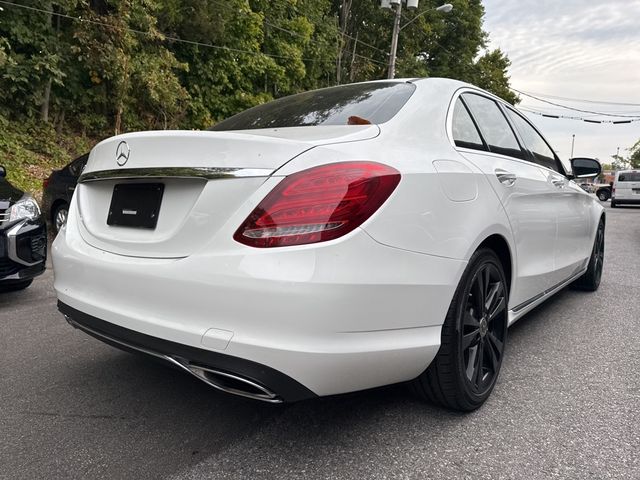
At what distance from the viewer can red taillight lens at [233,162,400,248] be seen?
169 centimetres

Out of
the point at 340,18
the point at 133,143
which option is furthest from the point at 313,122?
the point at 340,18

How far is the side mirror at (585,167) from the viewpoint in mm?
4492

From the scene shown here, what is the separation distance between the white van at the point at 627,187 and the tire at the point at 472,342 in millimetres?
24412

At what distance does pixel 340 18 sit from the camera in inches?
953

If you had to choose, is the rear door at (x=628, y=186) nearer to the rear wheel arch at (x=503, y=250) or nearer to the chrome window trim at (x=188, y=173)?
the rear wheel arch at (x=503, y=250)

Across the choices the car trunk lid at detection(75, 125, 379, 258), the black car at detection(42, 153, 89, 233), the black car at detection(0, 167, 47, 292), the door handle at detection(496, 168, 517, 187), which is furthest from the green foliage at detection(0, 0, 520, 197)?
the door handle at detection(496, 168, 517, 187)

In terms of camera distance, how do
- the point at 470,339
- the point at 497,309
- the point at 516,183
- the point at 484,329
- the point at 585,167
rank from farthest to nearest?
the point at 585,167 → the point at 516,183 → the point at 497,309 → the point at 484,329 → the point at 470,339

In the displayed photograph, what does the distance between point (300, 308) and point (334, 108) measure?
126 centimetres

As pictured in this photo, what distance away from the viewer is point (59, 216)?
7.49m

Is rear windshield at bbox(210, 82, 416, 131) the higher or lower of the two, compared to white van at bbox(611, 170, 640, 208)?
higher

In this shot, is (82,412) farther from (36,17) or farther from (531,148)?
(36,17)

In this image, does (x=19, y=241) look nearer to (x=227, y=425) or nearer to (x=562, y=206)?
(x=227, y=425)

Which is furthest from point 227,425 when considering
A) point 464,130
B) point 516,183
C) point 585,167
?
point 585,167

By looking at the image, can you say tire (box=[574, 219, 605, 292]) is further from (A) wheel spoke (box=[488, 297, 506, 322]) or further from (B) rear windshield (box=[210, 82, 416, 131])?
(B) rear windshield (box=[210, 82, 416, 131])
